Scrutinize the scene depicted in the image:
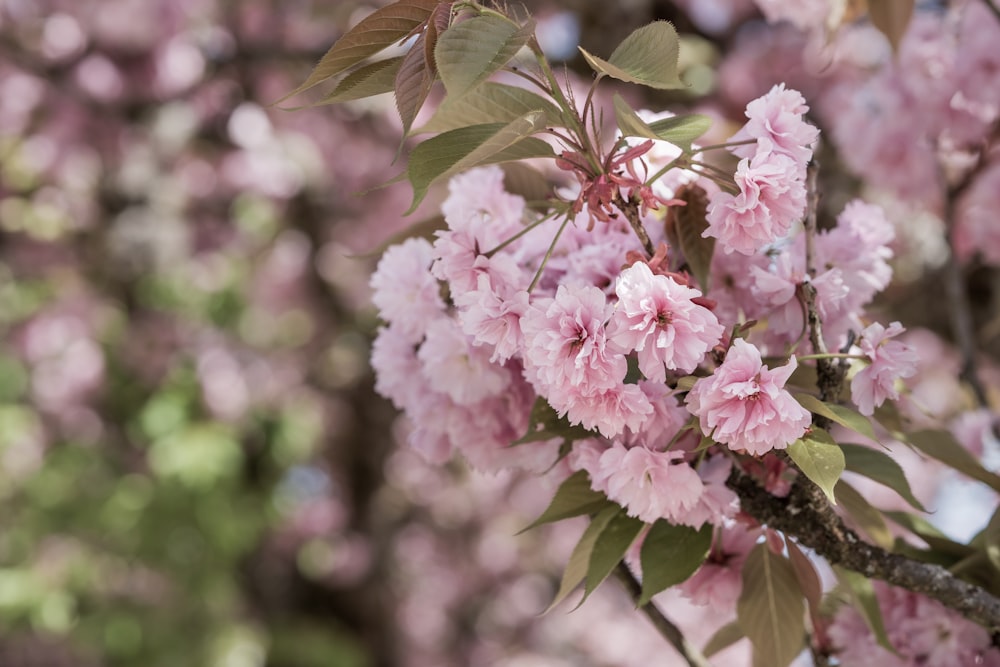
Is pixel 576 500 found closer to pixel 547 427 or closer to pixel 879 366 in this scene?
pixel 547 427

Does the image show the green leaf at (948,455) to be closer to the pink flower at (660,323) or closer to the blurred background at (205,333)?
the pink flower at (660,323)

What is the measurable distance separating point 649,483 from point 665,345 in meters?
0.12

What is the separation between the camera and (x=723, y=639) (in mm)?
863

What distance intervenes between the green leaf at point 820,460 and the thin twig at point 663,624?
0.23m

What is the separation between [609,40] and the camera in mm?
2559

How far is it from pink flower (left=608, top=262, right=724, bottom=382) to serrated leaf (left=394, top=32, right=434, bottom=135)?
0.52 ft

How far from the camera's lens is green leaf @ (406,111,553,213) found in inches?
22.1

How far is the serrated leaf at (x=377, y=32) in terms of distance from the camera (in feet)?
1.97

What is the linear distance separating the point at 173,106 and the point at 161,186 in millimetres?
551

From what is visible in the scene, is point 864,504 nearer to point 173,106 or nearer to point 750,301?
point 750,301

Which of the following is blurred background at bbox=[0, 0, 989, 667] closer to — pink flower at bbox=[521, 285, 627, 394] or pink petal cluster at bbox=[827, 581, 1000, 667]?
pink petal cluster at bbox=[827, 581, 1000, 667]

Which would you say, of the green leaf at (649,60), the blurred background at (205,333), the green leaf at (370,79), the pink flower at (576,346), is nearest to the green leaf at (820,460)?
the pink flower at (576,346)

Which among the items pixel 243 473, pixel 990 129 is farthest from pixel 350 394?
pixel 990 129

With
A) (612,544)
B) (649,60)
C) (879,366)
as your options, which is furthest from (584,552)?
(649,60)
